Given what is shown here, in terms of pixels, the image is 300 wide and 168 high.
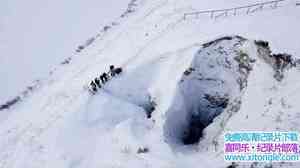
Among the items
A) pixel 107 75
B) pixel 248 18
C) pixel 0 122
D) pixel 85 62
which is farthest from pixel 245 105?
pixel 0 122

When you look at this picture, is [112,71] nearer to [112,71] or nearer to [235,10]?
[112,71]

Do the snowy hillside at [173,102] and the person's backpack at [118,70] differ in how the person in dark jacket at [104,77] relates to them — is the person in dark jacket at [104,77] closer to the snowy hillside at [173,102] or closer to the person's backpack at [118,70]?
the snowy hillside at [173,102]

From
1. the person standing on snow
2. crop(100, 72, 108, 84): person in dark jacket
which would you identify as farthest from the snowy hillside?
the person standing on snow

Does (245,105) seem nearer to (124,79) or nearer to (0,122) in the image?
(124,79)

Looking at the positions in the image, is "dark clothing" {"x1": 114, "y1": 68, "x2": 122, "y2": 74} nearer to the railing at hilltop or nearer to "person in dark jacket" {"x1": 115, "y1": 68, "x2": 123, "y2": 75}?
"person in dark jacket" {"x1": 115, "y1": 68, "x2": 123, "y2": 75}

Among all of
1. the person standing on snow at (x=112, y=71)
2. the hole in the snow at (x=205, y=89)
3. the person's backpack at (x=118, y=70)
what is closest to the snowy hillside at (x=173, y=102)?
the hole in the snow at (x=205, y=89)
